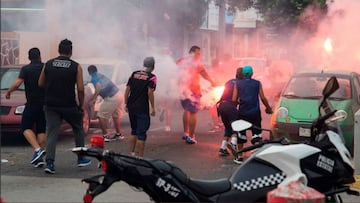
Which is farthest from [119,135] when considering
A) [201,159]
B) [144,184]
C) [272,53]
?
[272,53]

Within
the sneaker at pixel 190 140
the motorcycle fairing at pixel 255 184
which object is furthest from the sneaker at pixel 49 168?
the motorcycle fairing at pixel 255 184

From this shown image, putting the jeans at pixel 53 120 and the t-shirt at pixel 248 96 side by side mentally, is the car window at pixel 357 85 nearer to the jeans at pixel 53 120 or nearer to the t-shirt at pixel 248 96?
the t-shirt at pixel 248 96

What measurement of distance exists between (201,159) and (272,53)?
17314mm

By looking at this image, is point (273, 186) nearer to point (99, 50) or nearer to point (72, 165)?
point (72, 165)

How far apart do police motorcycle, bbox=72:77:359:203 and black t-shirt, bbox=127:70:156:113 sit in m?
4.17

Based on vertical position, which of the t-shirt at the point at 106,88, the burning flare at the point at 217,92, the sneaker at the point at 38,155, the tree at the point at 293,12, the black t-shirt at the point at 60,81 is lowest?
the sneaker at the point at 38,155

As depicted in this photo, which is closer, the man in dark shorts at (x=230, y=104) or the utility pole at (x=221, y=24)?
the man in dark shorts at (x=230, y=104)

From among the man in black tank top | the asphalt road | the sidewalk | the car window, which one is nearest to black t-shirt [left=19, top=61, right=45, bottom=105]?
the man in black tank top

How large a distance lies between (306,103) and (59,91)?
14.3 ft

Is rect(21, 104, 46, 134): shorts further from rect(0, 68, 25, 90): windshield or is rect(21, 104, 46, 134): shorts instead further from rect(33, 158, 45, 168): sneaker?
rect(0, 68, 25, 90): windshield

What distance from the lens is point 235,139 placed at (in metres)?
9.27

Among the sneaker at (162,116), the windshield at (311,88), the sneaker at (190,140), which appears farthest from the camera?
the sneaker at (162,116)

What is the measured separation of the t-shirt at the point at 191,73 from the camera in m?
10.7

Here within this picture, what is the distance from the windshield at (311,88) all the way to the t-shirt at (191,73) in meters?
1.57
